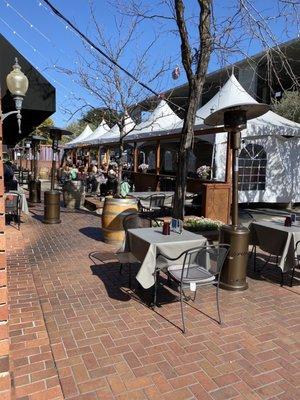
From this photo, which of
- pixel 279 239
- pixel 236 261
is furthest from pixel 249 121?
pixel 236 261

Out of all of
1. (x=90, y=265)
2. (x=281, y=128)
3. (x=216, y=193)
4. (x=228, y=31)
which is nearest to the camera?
(x=90, y=265)

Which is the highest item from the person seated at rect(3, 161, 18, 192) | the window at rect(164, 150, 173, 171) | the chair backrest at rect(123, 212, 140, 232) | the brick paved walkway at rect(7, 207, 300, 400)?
the window at rect(164, 150, 173, 171)

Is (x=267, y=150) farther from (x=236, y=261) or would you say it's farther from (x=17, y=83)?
(x=17, y=83)

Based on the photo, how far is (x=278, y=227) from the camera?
524 cm

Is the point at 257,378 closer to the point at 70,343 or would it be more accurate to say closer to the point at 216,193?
the point at 70,343

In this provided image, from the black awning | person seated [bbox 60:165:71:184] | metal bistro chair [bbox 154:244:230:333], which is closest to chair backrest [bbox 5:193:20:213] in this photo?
the black awning

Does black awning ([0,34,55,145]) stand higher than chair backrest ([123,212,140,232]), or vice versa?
black awning ([0,34,55,145])

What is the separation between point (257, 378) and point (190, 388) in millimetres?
585

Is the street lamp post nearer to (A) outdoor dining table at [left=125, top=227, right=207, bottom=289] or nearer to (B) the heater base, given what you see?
(A) outdoor dining table at [left=125, top=227, right=207, bottom=289]

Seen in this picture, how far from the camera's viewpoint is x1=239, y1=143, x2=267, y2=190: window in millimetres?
12734

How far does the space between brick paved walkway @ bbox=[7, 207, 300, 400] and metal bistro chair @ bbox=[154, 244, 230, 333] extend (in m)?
0.32

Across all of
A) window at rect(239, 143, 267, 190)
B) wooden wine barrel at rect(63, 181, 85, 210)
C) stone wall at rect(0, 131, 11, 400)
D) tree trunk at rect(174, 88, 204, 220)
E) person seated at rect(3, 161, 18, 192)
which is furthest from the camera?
window at rect(239, 143, 267, 190)

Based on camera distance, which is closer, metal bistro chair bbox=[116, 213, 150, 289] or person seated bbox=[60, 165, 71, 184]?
metal bistro chair bbox=[116, 213, 150, 289]

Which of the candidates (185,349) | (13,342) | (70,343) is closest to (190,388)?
(185,349)
